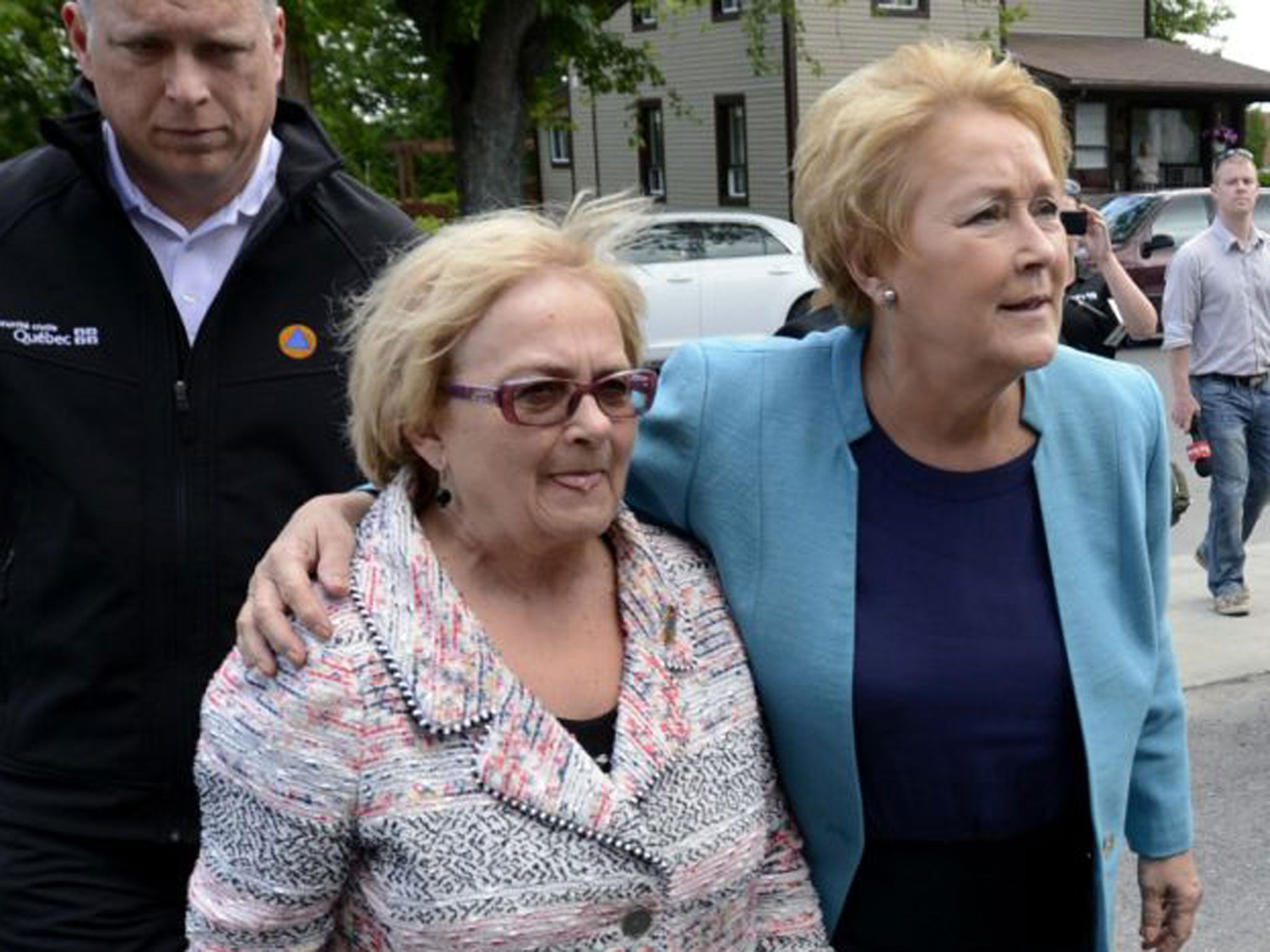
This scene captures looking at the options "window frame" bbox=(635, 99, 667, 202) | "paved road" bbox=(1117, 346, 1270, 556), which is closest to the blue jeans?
"paved road" bbox=(1117, 346, 1270, 556)

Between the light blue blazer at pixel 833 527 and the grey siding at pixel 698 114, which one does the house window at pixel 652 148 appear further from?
the light blue blazer at pixel 833 527

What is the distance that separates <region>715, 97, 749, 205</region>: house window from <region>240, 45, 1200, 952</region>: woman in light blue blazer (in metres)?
25.9

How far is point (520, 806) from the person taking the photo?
1850 mm

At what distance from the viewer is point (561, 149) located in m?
34.6

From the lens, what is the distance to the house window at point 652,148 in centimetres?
3016

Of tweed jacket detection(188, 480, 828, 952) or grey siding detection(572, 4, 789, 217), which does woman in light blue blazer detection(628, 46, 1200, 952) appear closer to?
tweed jacket detection(188, 480, 828, 952)

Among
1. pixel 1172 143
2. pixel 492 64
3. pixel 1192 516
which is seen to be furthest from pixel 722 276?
pixel 1172 143

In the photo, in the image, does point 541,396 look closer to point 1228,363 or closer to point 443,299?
point 443,299

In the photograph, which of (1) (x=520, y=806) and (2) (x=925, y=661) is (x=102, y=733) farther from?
(2) (x=925, y=661)

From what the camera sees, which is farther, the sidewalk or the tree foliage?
the tree foliage

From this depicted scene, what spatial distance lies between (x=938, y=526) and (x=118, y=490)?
3.92ft

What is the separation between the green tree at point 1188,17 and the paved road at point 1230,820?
41.3m

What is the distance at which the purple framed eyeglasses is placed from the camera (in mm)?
1898

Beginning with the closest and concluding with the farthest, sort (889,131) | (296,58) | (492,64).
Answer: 1. (889,131)
2. (296,58)
3. (492,64)
